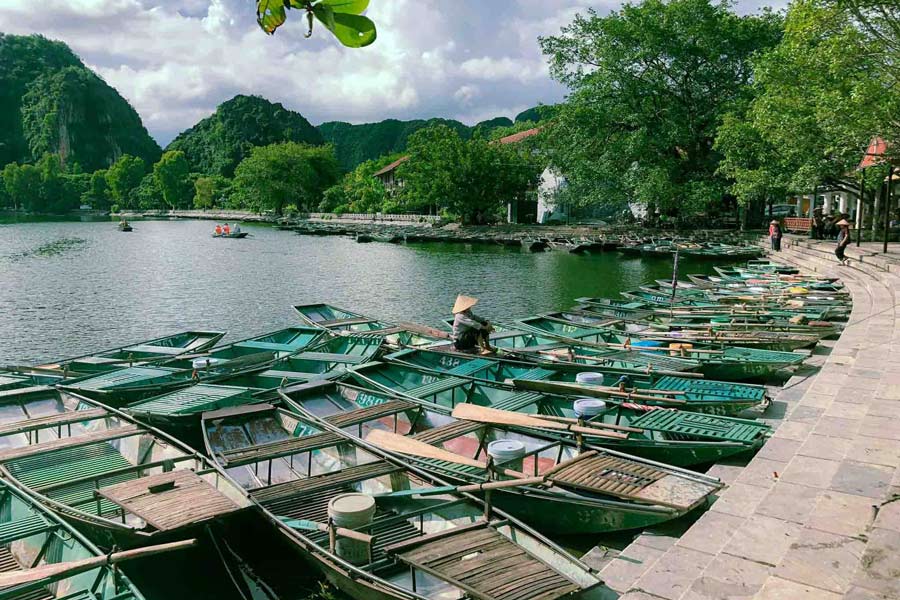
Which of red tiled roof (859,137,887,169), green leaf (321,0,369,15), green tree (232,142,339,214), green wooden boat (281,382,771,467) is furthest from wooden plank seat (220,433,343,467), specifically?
green tree (232,142,339,214)

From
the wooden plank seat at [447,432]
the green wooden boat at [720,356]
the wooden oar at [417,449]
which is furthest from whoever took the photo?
the green wooden boat at [720,356]

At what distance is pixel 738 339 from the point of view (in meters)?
15.1

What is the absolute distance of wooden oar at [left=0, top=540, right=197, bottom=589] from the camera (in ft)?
18.5

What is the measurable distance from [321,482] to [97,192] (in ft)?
497

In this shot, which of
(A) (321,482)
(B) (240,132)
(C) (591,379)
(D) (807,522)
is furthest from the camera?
(B) (240,132)

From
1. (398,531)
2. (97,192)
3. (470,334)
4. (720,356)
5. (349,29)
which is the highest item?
(97,192)

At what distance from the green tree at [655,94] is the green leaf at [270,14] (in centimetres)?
4416

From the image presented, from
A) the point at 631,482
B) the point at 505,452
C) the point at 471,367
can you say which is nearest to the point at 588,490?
the point at 631,482

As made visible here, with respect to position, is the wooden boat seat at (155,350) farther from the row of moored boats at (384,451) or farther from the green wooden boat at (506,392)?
the green wooden boat at (506,392)

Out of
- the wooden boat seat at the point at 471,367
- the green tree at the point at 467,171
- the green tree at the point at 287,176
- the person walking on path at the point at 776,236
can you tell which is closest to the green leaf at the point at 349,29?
the wooden boat seat at the point at 471,367

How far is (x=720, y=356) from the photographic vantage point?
45.4 ft

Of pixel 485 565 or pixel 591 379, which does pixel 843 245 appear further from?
pixel 485 565

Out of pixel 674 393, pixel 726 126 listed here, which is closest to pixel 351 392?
pixel 674 393

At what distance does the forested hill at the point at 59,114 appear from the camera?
160500 mm
